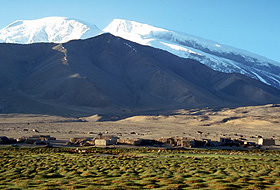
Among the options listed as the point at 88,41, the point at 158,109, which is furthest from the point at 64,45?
the point at 158,109

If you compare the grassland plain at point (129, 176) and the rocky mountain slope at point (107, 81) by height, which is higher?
the rocky mountain slope at point (107, 81)

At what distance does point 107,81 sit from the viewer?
121 m

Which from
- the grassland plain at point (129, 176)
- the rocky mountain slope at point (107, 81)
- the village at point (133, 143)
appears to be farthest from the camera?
the rocky mountain slope at point (107, 81)

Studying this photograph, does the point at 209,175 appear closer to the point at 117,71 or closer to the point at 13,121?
the point at 13,121

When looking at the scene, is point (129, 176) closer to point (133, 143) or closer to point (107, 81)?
point (133, 143)

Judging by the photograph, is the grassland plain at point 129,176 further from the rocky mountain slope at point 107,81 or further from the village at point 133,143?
the rocky mountain slope at point 107,81

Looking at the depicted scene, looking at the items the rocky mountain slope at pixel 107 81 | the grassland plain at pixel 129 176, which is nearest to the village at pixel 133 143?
the grassland plain at pixel 129 176

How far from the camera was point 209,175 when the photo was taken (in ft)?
54.4

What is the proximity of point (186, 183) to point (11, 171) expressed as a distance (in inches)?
312

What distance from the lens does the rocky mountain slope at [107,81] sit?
106 m

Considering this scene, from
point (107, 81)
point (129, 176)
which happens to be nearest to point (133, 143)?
point (129, 176)

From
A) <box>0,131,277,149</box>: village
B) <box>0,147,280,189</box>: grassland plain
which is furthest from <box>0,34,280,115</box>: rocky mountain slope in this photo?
<box>0,147,280,189</box>: grassland plain

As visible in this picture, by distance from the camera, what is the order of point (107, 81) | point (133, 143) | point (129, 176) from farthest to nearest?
point (107, 81)
point (133, 143)
point (129, 176)

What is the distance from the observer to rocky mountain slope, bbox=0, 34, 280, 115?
10556 centimetres
